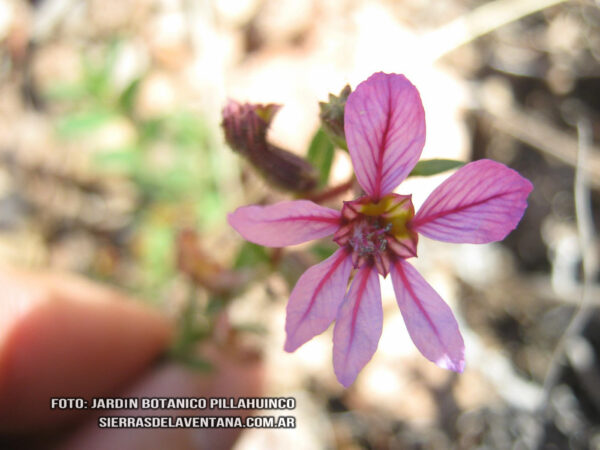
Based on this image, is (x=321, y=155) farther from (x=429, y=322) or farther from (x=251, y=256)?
(x=429, y=322)

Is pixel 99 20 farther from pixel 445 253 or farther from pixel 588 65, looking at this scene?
pixel 588 65

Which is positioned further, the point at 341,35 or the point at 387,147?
the point at 341,35

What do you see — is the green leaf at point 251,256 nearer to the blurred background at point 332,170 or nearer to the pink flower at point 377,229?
the blurred background at point 332,170

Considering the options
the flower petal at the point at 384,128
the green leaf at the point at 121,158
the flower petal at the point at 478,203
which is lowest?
the flower petal at the point at 478,203

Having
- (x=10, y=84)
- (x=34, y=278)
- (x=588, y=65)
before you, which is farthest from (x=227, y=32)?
(x=588, y=65)

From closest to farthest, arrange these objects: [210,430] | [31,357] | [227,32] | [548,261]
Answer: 1. [31,357]
2. [210,430]
3. [548,261]
4. [227,32]

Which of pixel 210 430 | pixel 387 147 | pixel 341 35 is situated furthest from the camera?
pixel 341 35

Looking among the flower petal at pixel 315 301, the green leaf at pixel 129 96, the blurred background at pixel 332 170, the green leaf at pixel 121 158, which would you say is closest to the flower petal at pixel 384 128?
the flower petal at pixel 315 301

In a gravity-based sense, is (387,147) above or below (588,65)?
below
